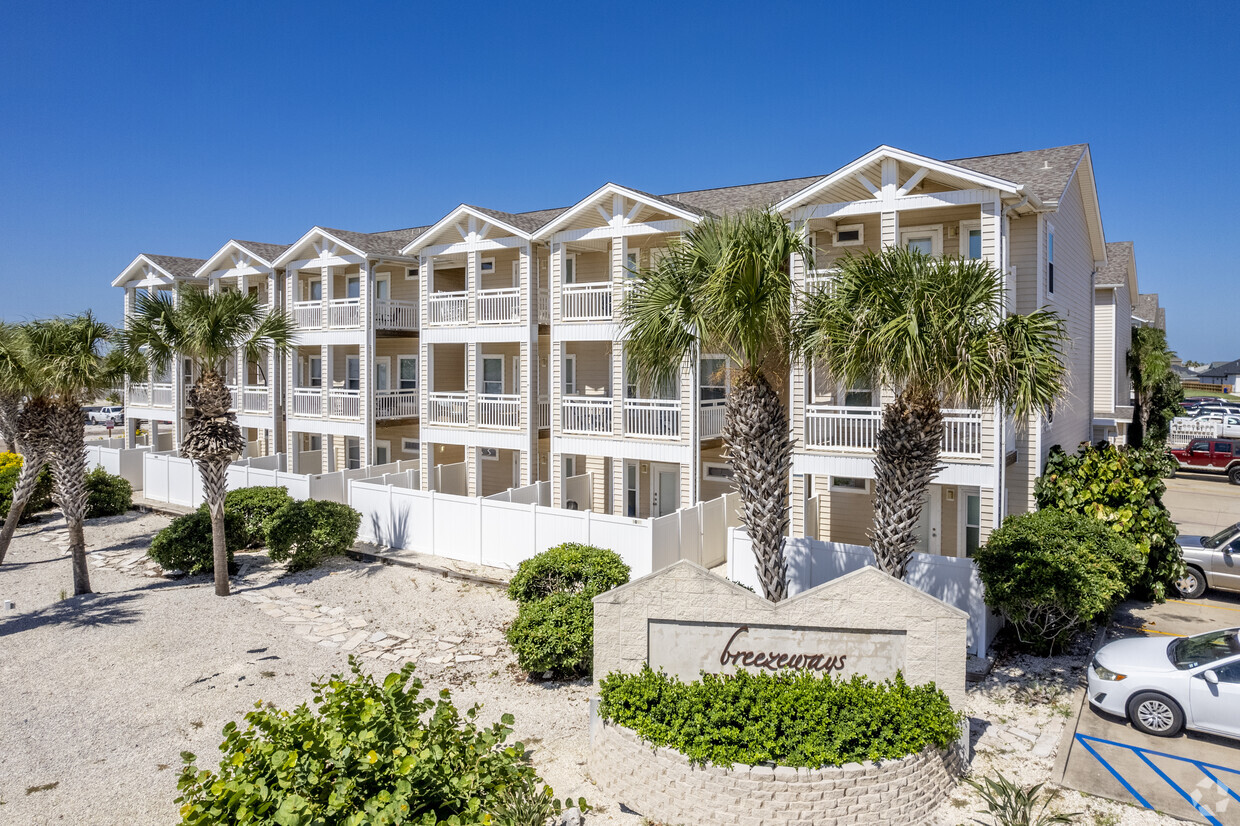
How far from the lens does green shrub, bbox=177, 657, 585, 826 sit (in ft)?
16.6

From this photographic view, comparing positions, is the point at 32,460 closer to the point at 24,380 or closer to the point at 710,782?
the point at 24,380

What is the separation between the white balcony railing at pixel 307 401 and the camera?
87.1 ft

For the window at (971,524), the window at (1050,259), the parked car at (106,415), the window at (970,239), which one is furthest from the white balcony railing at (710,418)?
the parked car at (106,415)

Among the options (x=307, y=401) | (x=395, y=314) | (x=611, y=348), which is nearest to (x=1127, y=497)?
(x=611, y=348)

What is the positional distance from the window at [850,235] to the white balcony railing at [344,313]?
15.9 metres

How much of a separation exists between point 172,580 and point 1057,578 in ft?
61.4

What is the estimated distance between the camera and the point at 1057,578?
448 inches

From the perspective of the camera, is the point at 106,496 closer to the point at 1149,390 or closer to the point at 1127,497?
the point at 1127,497

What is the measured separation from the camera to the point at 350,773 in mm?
5391

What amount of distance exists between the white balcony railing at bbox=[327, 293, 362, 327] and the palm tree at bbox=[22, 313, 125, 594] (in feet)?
26.8

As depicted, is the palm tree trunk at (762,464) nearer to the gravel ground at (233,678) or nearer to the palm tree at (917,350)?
the palm tree at (917,350)

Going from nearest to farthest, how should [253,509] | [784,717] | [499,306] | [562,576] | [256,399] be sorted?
[784,717] → [562,576] → [253,509] → [499,306] → [256,399]

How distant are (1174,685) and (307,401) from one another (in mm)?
25785

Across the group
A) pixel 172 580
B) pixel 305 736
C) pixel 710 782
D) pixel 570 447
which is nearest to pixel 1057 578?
pixel 710 782
